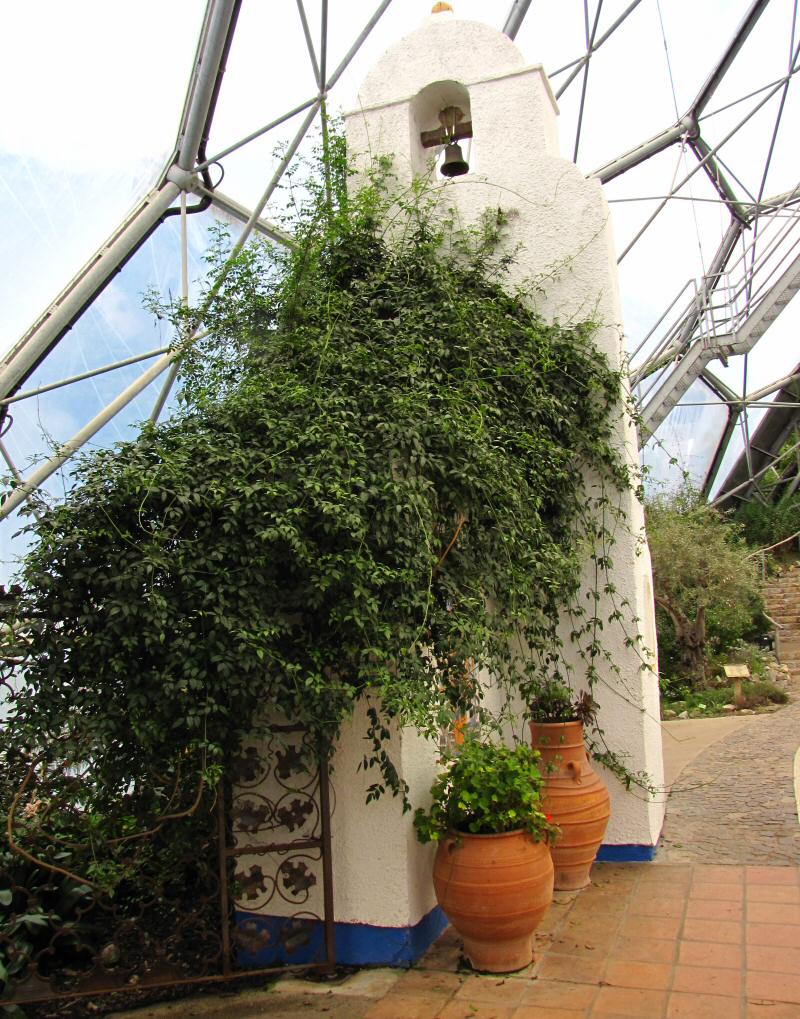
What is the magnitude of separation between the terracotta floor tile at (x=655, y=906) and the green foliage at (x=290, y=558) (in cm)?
155

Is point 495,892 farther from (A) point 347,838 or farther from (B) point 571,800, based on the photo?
(B) point 571,800

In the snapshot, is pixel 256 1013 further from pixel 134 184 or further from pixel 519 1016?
pixel 134 184

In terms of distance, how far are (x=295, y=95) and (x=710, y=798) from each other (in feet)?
24.6

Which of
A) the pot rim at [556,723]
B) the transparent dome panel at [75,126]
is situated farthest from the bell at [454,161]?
the pot rim at [556,723]

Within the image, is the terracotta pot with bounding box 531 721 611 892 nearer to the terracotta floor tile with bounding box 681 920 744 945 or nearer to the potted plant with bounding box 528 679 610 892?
the potted plant with bounding box 528 679 610 892

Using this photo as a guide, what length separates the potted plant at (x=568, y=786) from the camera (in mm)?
4648

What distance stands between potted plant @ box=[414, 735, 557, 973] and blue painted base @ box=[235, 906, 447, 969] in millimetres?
279

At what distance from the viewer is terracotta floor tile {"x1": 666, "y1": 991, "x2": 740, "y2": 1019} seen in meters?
3.22

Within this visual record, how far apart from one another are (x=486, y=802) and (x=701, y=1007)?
1.14 m

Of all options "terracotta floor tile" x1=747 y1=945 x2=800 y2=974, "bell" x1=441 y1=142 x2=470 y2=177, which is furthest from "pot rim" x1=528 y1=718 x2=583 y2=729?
"bell" x1=441 y1=142 x2=470 y2=177

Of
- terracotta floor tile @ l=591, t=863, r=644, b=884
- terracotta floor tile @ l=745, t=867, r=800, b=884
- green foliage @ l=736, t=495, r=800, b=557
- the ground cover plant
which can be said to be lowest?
terracotta floor tile @ l=591, t=863, r=644, b=884

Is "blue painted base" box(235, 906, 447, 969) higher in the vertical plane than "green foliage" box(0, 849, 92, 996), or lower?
lower

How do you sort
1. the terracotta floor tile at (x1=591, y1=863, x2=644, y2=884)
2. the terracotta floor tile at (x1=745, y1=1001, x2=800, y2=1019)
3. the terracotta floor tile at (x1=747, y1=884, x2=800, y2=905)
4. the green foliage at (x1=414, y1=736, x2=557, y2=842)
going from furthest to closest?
the terracotta floor tile at (x1=591, y1=863, x2=644, y2=884) → the terracotta floor tile at (x1=747, y1=884, x2=800, y2=905) → the green foliage at (x1=414, y1=736, x2=557, y2=842) → the terracotta floor tile at (x1=745, y1=1001, x2=800, y2=1019)

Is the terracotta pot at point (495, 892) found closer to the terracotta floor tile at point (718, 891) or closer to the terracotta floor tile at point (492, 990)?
the terracotta floor tile at point (492, 990)
